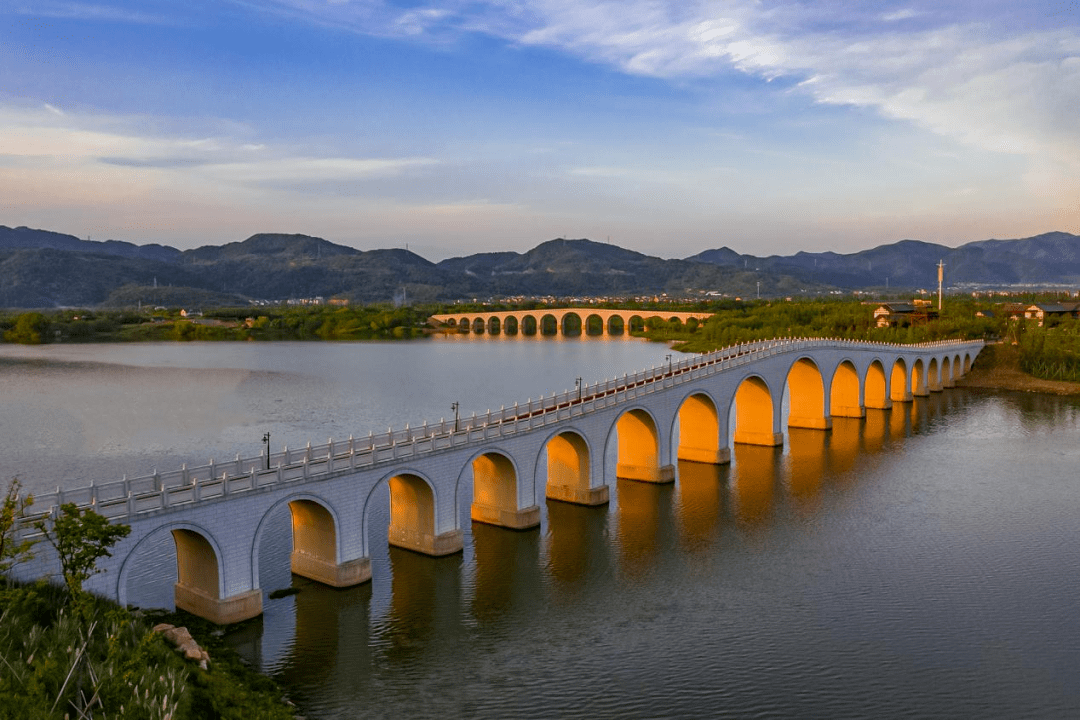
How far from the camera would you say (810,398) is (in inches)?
3004

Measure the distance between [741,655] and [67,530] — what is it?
2213 cm

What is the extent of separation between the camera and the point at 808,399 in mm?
76500

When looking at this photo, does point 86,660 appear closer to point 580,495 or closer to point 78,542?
point 78,542

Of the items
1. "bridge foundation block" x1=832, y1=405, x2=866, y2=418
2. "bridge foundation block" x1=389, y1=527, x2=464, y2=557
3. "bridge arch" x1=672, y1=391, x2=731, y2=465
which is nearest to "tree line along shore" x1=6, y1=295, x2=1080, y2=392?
"bridge foundation block" x1=832, y1=405, x2=866, y2=418

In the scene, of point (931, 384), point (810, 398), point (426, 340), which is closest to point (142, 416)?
point (810, 398)

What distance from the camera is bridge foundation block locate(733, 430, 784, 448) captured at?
67250 mm

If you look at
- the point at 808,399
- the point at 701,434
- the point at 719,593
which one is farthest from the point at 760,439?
the point at 719,593

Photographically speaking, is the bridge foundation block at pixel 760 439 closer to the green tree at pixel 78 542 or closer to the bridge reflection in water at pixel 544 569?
the bridge reflection in water at pixel 544 569

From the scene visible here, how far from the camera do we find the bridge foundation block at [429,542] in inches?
1534

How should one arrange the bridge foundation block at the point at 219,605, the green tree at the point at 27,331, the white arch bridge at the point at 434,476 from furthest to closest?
the green tree at the point at 27,331, the bridge foundation block at the point at 219,605, the white arch bridge at the point at 434,476

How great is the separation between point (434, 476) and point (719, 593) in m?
13.4

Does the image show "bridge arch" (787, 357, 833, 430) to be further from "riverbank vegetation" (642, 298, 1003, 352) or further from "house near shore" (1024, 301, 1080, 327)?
"house near shore" (1024, 301, 1080, 327)

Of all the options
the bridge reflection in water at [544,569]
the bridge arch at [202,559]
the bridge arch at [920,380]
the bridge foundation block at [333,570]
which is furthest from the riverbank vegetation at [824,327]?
the bridge arch at [202,559]

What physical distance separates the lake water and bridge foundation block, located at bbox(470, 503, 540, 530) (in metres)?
0.58
